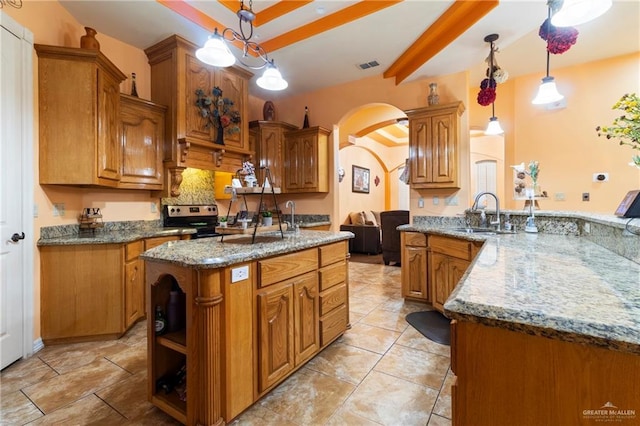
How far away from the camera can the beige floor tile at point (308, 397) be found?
1620mm

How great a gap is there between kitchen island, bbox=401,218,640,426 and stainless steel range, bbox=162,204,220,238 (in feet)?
9.98

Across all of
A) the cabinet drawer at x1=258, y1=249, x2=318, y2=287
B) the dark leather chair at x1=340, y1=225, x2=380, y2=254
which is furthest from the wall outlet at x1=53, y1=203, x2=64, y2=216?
the dark leather chair at x1=340, y1=225, x2=380, y2=254

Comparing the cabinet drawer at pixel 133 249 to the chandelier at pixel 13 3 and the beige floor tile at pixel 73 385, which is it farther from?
the chandelier at pixel 13 3

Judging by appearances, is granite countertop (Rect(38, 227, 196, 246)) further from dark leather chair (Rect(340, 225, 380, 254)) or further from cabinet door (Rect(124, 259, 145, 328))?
dark leather chair (Rect(340, 225, 380, 254))

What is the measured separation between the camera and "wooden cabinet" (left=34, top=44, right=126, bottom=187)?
2.41m

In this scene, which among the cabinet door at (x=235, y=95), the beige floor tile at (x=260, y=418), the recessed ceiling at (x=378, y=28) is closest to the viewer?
the beige floor tile at (x=260, y=418)

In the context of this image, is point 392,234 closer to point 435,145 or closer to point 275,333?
point 435,145

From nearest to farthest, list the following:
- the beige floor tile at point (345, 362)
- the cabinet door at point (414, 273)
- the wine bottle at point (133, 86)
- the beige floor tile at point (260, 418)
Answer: the beige floor tile at point (260, 418)
the beige floor tile at point (345, 362)
the wine bottle at point (133, 86)
the cabinet door at point (414, 273)

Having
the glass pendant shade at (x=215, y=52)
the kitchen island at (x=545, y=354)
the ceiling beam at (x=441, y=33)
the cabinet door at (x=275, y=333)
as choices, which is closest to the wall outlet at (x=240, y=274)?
the cabinet door at (x=275, y=333)

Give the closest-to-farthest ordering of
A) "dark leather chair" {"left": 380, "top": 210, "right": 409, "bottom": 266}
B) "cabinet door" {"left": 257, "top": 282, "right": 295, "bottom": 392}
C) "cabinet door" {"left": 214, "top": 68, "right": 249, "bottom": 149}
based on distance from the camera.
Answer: "cabinet door" {"left": 257, "top": 282, "right": 295, "bottom": 392}
"cabinet door" {"left": 214, "top": 68, "right": 249, "bottom": 149}
"dark leather chair" {"left": 380, "top": 210, "right": 409, "bottom": 266}

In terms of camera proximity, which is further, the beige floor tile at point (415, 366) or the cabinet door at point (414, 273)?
the cabinet door at point (414, 273)

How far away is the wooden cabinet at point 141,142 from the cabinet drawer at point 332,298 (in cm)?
237

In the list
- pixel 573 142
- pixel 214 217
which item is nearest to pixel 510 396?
pixel 214 217

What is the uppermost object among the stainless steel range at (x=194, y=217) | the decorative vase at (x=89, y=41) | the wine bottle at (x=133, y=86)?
the decorative vase at (x=89, y=41)
